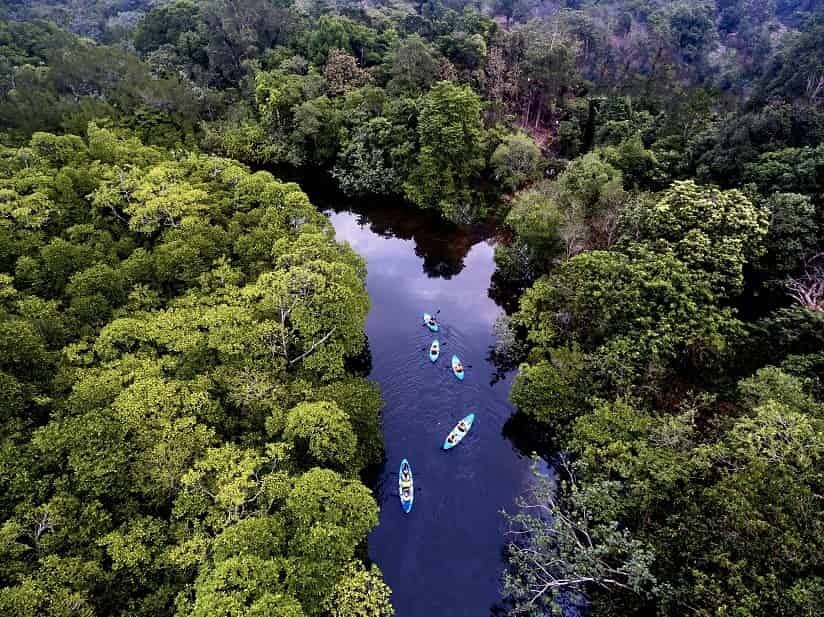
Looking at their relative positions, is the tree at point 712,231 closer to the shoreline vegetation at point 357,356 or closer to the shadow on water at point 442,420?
the shoreline vegetation at point 357,356

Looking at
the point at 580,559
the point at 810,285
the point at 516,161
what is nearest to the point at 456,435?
the point at 580,559

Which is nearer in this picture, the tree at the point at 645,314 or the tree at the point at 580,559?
the tree at the point at 580,559

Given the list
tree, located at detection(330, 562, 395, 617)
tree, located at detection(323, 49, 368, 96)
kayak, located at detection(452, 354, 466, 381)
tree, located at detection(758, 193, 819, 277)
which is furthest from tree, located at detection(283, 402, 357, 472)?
tree, located at detection(323, 49, 368, 96)

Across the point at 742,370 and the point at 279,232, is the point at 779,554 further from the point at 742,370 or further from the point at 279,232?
the point at 279,232

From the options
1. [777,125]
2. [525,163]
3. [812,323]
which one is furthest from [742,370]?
[525,163]

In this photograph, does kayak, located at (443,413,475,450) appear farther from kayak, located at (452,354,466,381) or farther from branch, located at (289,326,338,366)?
branch, located at (289,326,338,366)

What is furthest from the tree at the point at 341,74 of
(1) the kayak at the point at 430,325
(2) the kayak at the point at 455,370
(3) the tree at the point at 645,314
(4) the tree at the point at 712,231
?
(3) the tree at the point at 645,314
